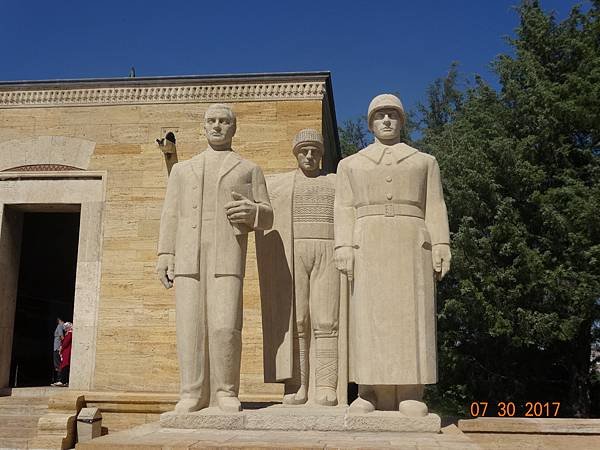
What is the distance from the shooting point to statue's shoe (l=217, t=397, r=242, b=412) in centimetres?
521

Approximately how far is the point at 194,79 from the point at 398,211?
6998 mm

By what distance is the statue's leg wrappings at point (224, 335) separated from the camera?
5352 mm

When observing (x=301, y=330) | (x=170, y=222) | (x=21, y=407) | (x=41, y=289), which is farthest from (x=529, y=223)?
(x=41, y=289)

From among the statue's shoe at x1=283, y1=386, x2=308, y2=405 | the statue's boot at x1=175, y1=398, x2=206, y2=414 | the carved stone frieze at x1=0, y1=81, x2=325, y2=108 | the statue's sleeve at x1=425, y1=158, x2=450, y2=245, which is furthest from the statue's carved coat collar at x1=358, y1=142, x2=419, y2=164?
the carved stone frieze at x1=0, y1=81, x2=325, y2=108

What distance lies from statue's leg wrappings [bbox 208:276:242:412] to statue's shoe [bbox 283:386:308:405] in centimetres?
65

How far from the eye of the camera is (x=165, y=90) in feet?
37.4

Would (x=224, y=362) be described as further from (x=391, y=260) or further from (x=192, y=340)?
(x=391, y=260)

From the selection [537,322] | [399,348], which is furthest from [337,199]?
[537,322]

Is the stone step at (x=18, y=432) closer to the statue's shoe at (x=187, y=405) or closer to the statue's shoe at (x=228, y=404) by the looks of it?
the statue's shoe at (x=187, y=405)

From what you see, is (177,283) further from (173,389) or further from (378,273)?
(173,389)

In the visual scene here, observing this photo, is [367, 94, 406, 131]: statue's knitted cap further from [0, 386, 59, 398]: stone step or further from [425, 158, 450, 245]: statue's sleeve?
[0, 386, 59, 398]: stone step

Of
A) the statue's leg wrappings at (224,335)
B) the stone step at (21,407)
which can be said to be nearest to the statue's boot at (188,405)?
the statue's leg wrappings at (224,335)

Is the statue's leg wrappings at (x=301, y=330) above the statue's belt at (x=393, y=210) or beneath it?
beneath

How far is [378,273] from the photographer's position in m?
5.19
